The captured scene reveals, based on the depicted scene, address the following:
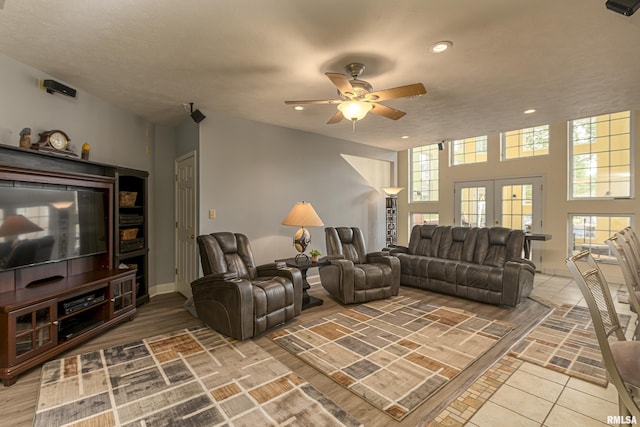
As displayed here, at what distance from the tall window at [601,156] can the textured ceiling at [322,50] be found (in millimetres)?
1605

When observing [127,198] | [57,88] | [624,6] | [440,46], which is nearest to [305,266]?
[127,198]

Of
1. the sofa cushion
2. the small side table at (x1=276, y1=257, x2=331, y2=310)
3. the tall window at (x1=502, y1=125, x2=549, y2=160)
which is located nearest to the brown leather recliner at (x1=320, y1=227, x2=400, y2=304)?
the small side table at (x1=276, y1=257, x2=331, y2=310)

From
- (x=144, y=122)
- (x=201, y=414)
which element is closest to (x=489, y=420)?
(x=201, y=414)

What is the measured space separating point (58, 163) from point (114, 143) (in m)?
0.97

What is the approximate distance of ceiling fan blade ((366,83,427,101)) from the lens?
2.48 metres

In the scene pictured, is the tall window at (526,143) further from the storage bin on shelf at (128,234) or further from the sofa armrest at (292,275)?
the storage bin on shelf at (128,234)

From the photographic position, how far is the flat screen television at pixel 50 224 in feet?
8.52

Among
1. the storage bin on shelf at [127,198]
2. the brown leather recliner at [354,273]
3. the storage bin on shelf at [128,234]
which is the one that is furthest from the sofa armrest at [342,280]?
the storage bin on shelf at [127,198]

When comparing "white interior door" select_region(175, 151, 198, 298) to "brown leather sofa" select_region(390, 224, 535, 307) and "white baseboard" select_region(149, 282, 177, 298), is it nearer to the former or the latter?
"white baseboard" select_region(149, 282, 177, 298)

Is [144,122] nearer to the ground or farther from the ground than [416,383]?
farther from the ground

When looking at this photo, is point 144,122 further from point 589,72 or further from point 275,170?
point 589,72

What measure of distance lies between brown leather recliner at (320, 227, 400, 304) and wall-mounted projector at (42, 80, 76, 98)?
3.40m

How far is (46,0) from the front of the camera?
195 centimetres

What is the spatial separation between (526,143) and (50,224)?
293 inches
